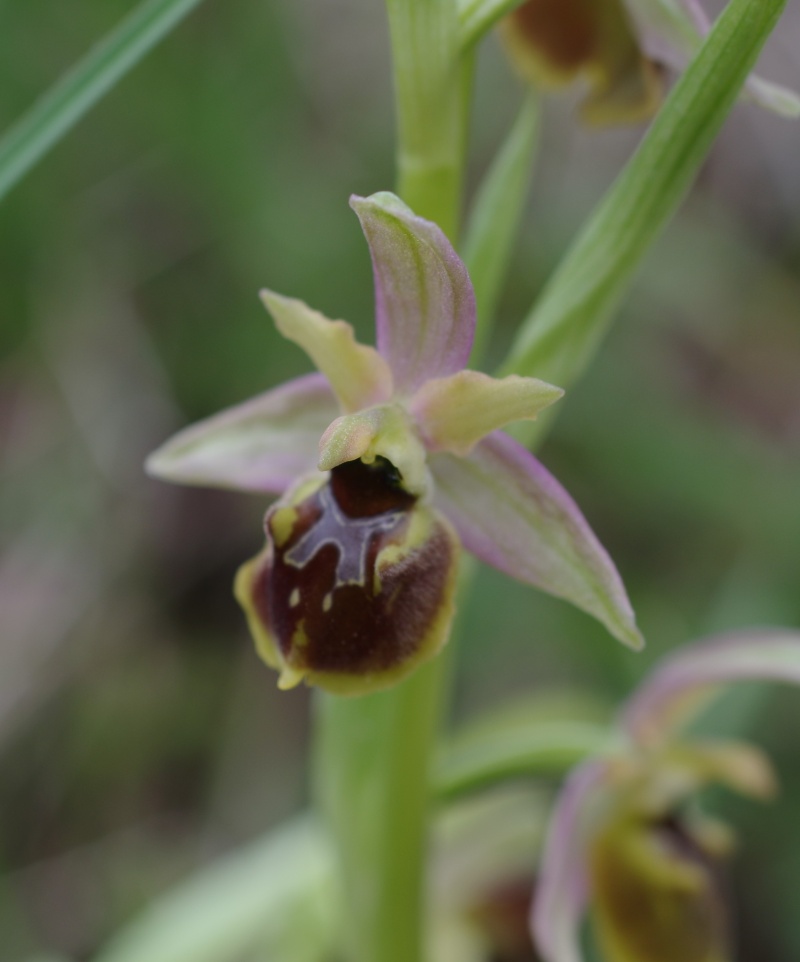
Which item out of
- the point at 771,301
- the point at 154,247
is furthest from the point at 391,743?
the point at 771,301

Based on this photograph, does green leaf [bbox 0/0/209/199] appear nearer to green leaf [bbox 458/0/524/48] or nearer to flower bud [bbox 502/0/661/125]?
green leaf [bbox 458/0/524/48]

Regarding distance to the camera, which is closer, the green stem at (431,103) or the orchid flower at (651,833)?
the green stem at (431,103)

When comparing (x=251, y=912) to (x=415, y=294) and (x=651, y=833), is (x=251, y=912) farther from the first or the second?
(x=415, y=294)

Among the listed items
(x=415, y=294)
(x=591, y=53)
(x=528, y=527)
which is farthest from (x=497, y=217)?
(x=528, y=527)

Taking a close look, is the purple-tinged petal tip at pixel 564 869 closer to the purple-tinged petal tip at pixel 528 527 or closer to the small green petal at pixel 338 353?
the purple-tinged petal tip at pixel 528 527

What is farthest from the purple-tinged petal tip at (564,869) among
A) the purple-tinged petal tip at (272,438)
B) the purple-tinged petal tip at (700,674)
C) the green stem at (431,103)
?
the green stem at (431,103)

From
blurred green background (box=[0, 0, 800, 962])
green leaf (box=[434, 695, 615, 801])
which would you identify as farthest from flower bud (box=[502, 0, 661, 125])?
blurred green background (box=[0, 0, 800, 962])
